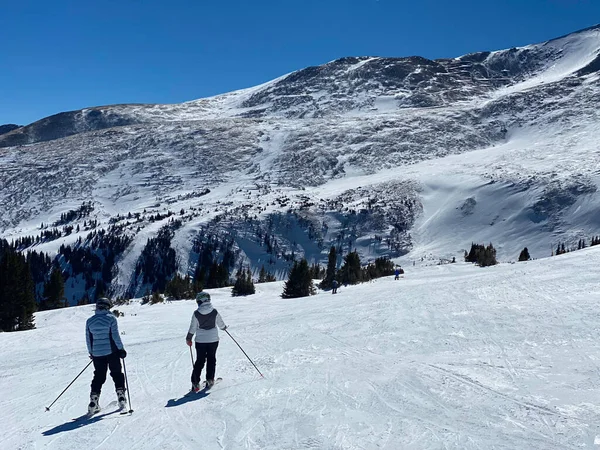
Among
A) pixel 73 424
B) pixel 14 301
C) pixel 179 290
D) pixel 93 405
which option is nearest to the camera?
pixel 73 424

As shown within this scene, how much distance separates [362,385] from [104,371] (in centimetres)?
547

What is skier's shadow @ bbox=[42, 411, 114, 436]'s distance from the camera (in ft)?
27.0

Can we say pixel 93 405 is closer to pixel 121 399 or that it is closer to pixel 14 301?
pixel 121 399

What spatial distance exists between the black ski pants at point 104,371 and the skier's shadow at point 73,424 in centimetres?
54

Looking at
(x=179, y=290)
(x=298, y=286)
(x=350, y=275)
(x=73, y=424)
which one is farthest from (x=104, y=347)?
(x=179, y=290)

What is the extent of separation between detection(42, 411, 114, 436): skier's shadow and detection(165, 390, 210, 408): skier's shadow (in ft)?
3.90

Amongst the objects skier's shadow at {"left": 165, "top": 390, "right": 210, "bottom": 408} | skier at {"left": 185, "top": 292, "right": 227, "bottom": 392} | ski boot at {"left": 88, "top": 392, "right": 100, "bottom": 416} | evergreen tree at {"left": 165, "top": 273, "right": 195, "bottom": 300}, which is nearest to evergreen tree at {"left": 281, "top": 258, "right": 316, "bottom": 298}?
evergreen tree at {"left": 165, "top": 273, "right": 195, "bottom": 300}

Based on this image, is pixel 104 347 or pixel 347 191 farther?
pixel 347 191

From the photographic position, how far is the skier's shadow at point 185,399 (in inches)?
370

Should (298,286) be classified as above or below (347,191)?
below

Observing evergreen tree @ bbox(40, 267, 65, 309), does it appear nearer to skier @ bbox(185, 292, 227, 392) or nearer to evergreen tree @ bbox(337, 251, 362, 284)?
evergreen tree @ bbox(337, 251, 362, 284)

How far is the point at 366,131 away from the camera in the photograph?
651 ft

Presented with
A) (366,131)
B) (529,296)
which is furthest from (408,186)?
(529,296)

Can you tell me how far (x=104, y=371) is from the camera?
9367mm
